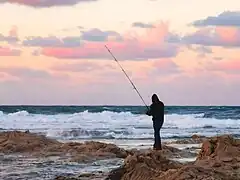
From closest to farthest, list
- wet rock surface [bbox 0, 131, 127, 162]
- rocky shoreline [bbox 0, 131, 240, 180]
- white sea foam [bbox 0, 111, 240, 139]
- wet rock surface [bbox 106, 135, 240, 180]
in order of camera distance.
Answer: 1. wet rock surface [bbox 106, 135, 240, 180]
2. rocky shoreline [bbox 0, 131, 240, 180]
3. wet rock surface [bbox 0, 131, 127, 162]
4. white sea foam [bbox 0, 111, 240, 139]

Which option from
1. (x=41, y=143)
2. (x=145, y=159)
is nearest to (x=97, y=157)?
(x=41, y=143)

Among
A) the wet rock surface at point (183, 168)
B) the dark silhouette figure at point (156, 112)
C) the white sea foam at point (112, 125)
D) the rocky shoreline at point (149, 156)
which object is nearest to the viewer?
the wet rock surface at point (183, 168)

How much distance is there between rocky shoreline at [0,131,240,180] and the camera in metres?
10.0

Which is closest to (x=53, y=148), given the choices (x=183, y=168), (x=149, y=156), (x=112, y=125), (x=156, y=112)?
(x=156, y=112)

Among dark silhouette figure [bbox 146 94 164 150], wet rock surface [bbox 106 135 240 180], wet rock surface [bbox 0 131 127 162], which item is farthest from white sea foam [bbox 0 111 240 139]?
wet rock surface [bbox 106 135 240 180]

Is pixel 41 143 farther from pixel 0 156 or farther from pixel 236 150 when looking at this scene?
pixel 236 150

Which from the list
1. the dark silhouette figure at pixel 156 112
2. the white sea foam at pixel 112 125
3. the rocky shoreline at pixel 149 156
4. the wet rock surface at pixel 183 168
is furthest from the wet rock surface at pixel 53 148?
the white sea foam at pixel 112 125

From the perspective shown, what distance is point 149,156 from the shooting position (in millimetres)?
12258

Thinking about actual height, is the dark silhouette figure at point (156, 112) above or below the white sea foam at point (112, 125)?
above

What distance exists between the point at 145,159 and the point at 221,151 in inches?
137

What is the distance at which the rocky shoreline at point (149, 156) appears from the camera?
10.0 metres

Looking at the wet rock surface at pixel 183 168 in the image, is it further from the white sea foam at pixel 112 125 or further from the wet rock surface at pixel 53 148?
the white sea foam at pixel 112 125

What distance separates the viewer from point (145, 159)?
38.5 ft

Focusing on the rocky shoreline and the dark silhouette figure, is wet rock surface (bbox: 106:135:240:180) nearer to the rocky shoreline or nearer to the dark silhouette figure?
the rocky shoreline
